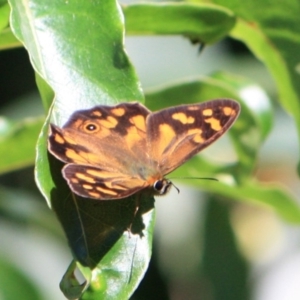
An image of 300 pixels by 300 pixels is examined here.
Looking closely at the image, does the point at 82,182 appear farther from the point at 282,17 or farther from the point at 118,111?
the point at 282,17

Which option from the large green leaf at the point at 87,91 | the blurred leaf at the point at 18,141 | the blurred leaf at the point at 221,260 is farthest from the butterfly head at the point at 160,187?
the blurred leaf at the point at 221,260

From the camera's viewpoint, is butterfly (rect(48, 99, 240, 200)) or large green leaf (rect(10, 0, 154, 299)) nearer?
large green leaf (rect(10, 0, 154, 299))

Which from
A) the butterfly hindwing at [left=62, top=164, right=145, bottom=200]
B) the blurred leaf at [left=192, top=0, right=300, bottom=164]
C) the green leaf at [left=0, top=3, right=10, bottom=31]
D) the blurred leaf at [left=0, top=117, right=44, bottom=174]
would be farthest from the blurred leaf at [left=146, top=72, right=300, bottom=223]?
the green leaf at [left=0, top=3, right=10, bottom=31]

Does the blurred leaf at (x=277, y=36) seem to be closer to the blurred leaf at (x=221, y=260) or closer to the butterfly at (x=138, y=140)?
the butterfly at (x=138, y=140)

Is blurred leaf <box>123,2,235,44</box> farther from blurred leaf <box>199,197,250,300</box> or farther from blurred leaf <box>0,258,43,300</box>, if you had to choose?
blurred leaf <box>199,197,250,300</box>

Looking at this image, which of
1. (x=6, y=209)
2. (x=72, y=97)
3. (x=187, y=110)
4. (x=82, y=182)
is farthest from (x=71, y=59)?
(x=6, y=209)

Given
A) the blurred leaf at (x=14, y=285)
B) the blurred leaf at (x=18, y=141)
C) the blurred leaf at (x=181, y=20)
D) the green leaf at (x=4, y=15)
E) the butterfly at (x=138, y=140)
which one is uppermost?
the green leaf at (x=4, y=15)
